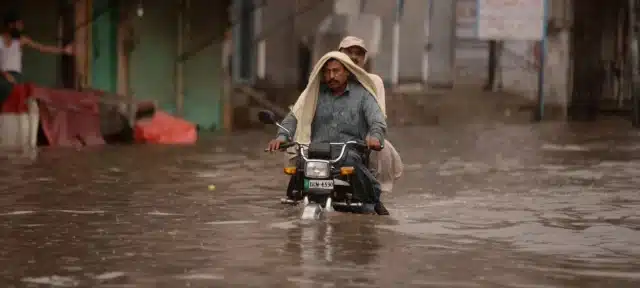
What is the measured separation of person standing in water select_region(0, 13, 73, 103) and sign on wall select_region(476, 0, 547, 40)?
14.1 meters

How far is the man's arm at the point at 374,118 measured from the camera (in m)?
12.5

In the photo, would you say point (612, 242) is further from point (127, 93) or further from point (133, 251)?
point (127, 93)

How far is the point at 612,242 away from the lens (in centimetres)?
1170

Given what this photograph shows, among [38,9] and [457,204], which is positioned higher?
[38,9]

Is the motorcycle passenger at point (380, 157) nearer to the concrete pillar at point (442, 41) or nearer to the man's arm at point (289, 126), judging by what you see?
the man's arm at point (289, 126)

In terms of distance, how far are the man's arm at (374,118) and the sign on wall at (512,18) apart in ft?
75.9

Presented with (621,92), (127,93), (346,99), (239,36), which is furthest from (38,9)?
(621,92)

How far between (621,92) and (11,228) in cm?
2998

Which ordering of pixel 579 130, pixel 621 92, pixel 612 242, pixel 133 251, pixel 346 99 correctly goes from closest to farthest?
pixel 133 251 < pixel 612 242 < pixel 346 99 < pixel 579 130 < pixel 621 92

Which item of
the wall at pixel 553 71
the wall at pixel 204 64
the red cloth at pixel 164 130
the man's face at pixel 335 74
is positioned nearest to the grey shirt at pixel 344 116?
the man's face at pixel 335 74

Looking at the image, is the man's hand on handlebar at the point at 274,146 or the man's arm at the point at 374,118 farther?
the man's arm at the point at 374,118

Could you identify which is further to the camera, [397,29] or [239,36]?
[397,29]

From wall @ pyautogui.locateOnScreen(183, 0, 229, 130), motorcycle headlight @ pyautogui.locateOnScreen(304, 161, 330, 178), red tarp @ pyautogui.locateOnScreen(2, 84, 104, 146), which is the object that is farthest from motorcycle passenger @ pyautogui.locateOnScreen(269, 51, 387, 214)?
wall @ pyautogui.locateOnScreen(183, 0, 229, 130)

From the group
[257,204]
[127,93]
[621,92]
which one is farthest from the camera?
[621,92]
